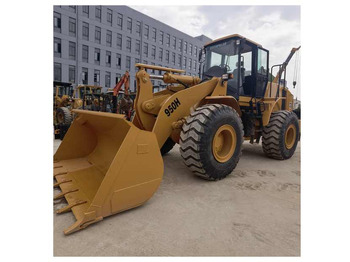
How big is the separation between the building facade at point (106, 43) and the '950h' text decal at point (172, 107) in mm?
22485

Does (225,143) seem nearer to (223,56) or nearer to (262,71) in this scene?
(223,56)

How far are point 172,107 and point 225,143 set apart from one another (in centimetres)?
113

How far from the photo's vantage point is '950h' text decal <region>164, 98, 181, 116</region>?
10.9 ft

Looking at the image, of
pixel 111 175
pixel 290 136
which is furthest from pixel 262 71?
pixel 111 175

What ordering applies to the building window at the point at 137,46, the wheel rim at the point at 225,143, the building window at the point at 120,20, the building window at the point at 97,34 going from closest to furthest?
1. the wheel rim at the point at 225,143
2. the building window at the point at 97,34
3. the building window at the point at 120,20
4. the building window at the point at 137,46

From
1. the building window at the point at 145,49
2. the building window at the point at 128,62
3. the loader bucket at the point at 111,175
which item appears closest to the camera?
the loader bucket at the point at 111,175

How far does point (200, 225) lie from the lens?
2324mm

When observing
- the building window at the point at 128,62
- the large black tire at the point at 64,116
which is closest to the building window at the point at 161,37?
the building window at the point at 128,62

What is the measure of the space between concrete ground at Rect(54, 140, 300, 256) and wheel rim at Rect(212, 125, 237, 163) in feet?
1.37

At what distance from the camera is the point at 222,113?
136 inches

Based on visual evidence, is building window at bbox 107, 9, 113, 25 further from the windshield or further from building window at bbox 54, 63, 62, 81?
the windshield

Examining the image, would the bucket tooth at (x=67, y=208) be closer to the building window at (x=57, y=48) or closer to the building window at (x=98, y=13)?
the building window at (x=57, y=48)

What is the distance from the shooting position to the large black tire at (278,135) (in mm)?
5012

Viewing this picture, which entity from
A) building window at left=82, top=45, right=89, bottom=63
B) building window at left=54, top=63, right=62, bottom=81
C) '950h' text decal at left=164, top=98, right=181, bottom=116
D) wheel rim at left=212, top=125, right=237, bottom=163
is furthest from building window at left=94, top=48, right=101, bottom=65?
wheel rim at left=212, top=125, right=237, bottom=163
